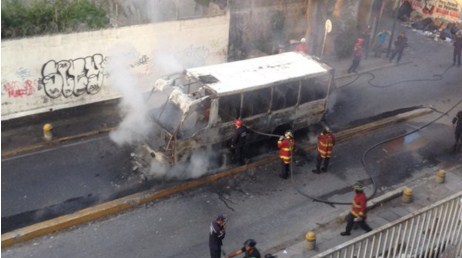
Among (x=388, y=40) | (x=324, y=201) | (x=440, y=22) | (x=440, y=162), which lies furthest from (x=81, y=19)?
(x=440, y=22)

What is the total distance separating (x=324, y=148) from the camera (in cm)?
1293

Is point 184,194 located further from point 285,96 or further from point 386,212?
point 386,212

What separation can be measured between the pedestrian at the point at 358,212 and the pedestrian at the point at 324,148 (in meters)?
2.25

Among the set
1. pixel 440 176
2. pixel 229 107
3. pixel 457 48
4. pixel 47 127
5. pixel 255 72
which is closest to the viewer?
pixel 229 107

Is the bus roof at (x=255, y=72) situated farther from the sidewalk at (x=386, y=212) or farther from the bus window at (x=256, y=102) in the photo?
the sidewalk at (x=386, y=212)

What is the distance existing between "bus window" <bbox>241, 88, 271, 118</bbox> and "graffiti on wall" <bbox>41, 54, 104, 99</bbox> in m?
4.95

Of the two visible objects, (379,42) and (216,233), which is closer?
(216,233)

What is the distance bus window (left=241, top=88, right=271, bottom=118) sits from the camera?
12805mm

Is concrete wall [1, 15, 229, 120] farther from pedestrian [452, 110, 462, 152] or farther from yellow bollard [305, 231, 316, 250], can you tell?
yellow bollard [305, 231, 316, 250]

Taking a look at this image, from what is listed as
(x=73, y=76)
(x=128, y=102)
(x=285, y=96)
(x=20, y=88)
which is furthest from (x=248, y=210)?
(x=20, y=88)

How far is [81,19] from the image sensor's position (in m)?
15.3

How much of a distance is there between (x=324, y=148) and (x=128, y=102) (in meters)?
6.11

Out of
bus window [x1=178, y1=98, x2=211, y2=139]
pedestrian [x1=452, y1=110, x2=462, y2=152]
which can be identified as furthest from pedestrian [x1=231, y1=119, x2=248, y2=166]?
pedestrian [x1=452, y1=110, x2=462, y2=152]

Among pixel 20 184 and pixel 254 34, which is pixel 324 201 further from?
pixel 254 34
